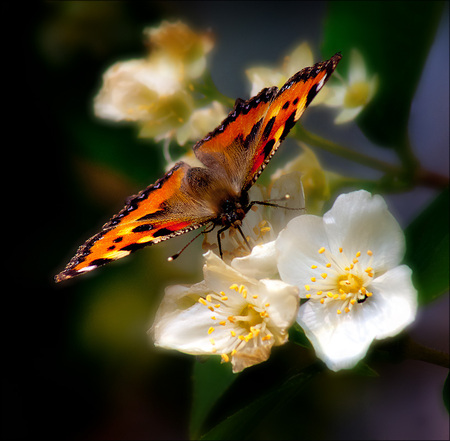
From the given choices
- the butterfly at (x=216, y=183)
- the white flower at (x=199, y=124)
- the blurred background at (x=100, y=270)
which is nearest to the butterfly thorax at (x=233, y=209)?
the butterfly at (x=216, y=183)

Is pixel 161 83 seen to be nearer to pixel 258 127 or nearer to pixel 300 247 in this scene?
pixel 258 127

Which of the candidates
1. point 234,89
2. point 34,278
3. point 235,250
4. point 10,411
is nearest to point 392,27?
point 235,250

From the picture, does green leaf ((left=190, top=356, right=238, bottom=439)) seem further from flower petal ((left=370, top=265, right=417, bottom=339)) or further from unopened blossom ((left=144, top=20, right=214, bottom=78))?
unopened blossom ((left=144, top=20, right=214, bottom=78))

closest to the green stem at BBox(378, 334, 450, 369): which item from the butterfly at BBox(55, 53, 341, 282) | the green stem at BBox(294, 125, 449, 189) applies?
the butterfly at BBox(55, 53, 341, 282)

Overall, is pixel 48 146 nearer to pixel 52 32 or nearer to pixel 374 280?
pixel 52 32

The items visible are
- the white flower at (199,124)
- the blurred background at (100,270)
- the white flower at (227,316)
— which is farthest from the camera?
the blurred background at (100,270)

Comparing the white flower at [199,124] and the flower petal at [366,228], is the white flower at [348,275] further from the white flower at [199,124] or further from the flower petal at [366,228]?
the white flower at [199,124]

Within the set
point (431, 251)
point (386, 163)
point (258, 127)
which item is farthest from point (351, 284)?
point (386, 163)
